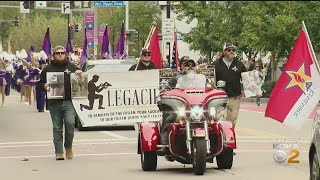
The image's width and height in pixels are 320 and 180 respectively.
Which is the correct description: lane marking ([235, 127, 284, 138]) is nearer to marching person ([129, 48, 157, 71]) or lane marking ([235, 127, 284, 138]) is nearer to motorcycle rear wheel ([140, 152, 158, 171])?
marching person ([129, 48, 157, 71])

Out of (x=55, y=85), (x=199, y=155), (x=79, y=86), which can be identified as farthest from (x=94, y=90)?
(x=199, y=155)

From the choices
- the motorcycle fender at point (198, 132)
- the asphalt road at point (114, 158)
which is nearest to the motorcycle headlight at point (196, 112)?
the motorcycle fender at point (198, 132)

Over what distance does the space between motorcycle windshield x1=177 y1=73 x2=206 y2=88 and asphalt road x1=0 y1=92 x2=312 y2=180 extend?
1221 millimetres

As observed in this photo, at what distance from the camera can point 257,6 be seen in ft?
139

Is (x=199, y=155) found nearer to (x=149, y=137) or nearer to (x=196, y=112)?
(x=196, y=112)

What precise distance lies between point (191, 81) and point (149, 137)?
107cm

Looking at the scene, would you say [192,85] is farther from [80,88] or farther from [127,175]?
[80,88]

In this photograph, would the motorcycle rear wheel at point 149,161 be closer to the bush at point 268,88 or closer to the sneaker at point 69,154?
Answer: the sneaker at point 69,154

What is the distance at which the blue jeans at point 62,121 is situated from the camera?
54.0 ft

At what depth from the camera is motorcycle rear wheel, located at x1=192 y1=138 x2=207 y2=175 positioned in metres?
13.3

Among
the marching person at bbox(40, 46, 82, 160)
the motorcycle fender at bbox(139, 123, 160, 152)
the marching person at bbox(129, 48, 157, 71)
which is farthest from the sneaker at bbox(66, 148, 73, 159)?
the marching person at bbox(129, 48, 157, 71)

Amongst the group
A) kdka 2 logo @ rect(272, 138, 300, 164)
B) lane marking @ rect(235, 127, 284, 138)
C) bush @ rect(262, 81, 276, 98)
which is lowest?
bush @ rect(262, 81, 276, 98)

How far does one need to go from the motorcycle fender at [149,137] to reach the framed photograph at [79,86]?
2.74 meters

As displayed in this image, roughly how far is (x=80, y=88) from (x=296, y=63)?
14.7ft
